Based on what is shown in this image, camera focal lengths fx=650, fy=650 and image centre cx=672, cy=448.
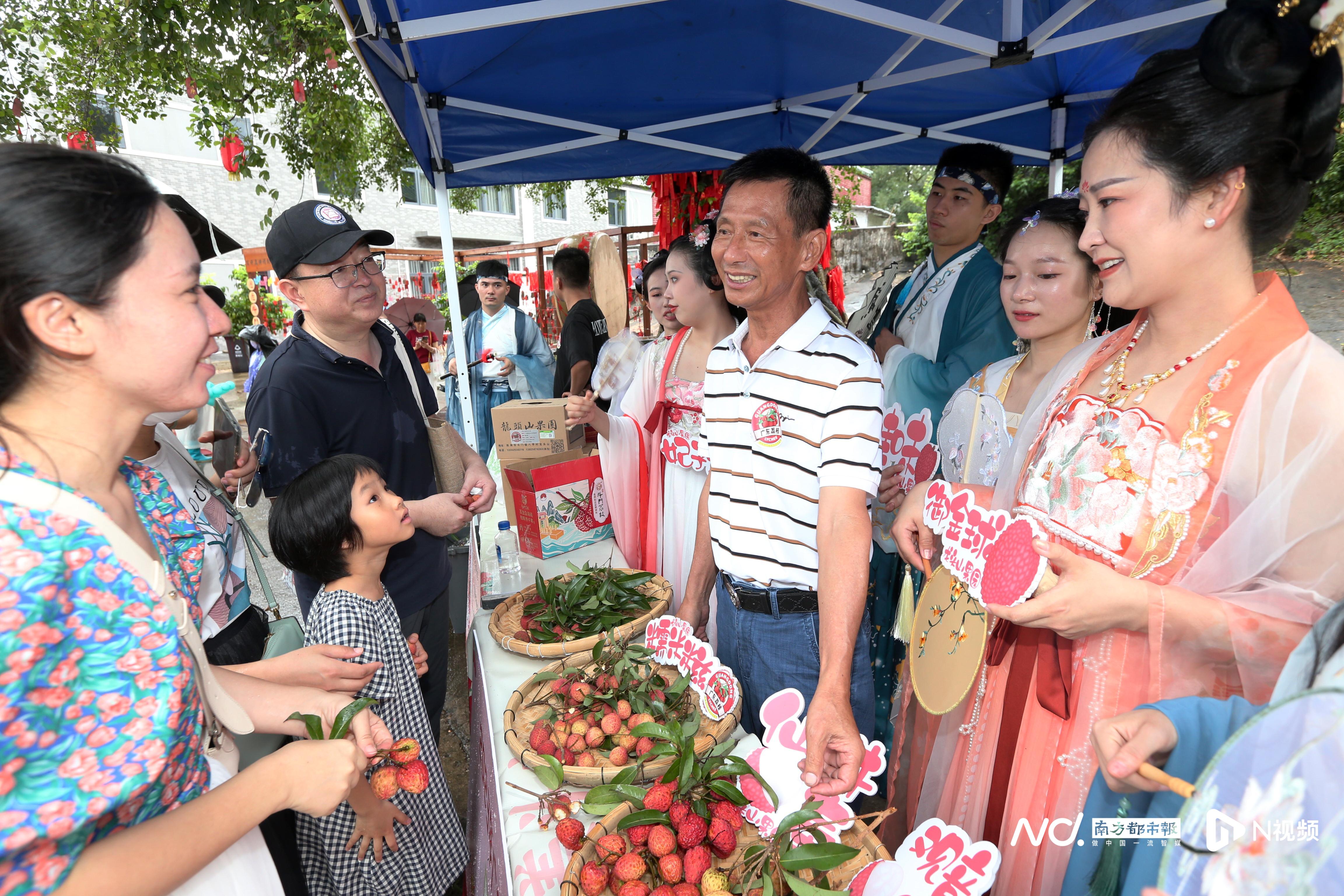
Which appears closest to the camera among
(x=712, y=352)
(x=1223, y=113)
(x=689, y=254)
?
(x=1223, y=113)

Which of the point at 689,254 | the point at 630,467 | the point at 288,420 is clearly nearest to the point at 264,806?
the point at 288,420

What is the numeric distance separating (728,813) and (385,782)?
603 mm

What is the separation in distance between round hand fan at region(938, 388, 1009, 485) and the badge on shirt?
0.67 meters

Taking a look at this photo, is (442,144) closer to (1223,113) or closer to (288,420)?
(288,420)

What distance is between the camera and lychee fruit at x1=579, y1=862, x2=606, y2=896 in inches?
40.9

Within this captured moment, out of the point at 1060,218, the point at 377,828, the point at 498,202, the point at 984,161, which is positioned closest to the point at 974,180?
the point at 984,161

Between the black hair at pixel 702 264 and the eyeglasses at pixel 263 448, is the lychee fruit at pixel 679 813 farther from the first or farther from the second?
the black hair at pixel 702 264

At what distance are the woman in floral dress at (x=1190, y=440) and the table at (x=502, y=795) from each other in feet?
2.90

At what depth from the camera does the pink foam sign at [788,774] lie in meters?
1.10

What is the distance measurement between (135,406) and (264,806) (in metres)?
0.56

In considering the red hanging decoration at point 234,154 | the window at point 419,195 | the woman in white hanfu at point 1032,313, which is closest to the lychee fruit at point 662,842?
the woman in white hanfu at point 1032,313

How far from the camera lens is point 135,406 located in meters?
0.86

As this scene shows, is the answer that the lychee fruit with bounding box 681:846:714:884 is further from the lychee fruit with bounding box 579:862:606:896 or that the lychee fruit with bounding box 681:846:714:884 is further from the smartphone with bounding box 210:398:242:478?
the smartphone with bounding box 210:398:242:478

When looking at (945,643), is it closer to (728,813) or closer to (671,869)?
(728,813)
